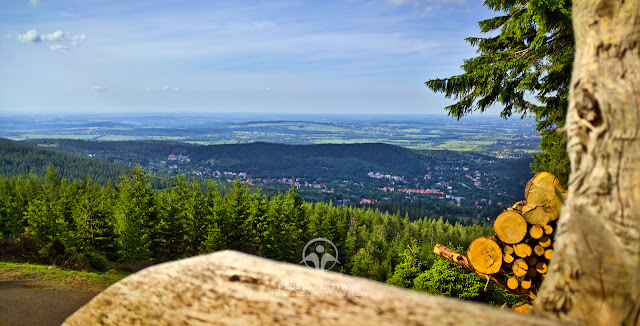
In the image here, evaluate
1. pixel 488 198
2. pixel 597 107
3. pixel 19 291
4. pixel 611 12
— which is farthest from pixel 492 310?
pixel 488 198

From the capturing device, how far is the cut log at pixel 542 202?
216 inches

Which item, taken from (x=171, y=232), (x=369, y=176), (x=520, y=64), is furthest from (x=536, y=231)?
(x=369, y=176)

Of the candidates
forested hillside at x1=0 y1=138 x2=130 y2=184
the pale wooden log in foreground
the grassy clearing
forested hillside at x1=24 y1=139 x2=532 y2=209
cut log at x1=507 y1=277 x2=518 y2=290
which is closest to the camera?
the pale wooden log in foreground

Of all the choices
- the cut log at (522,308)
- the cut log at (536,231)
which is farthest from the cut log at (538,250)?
the cut log at (522,308)

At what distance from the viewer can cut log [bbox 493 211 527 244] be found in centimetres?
571

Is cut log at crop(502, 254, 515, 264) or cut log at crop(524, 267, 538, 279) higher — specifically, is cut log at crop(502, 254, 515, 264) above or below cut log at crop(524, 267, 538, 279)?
above

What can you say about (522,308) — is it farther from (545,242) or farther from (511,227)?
(511,227)

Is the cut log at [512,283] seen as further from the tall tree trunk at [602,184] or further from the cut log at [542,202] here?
the tall tree trunk at [602,184]

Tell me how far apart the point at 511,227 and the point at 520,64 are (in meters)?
3.89

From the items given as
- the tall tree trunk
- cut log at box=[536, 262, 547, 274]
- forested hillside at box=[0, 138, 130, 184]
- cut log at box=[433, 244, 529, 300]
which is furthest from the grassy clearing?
forested hillside at box=[0, 138, 130, 184]

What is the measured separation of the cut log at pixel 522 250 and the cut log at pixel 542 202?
0.44 meters

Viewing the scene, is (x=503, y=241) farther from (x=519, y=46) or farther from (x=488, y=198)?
(x=488, y=198)

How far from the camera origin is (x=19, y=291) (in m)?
10.2

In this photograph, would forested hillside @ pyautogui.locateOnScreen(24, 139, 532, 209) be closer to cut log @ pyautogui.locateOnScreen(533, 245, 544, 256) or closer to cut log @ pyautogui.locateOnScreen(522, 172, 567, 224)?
cut log @ pyautogui.locateOnScreen(533, 245, 544, 256)
